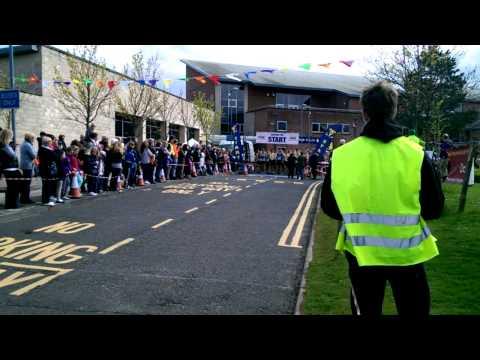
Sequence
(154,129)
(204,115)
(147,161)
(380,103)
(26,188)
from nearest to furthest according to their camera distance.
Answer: (380,103) → (26,188) → (147,161) → (154,129) → (204,115)

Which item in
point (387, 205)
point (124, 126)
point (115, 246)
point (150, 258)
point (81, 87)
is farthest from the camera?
point (124, 126)

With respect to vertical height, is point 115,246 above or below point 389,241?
below

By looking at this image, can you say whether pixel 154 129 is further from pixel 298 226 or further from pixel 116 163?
pixel 298 226

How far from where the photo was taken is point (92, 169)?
1551 cm

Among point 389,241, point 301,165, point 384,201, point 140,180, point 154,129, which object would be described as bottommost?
point 140,180

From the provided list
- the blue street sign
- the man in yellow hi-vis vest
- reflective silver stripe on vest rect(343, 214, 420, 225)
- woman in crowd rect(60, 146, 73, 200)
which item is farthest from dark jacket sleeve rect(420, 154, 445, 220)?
the blue street sign

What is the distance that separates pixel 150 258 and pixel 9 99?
923 cm

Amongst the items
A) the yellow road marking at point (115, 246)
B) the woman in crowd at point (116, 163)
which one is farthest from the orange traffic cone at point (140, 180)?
the yellow road marking at point (115, 246)

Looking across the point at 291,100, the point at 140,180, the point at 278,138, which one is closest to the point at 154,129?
the point at 278,138

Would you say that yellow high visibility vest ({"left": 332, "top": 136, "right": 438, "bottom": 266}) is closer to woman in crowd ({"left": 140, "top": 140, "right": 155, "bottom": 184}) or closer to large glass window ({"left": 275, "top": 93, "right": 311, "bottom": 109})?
woman in crowd ({"left": 140, "top": 140, "right": 155, "bottom": 184})

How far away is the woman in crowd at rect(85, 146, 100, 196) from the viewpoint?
1543 cm

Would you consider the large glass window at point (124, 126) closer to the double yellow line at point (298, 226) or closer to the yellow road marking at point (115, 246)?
the double yellow line at point (298, 226)
